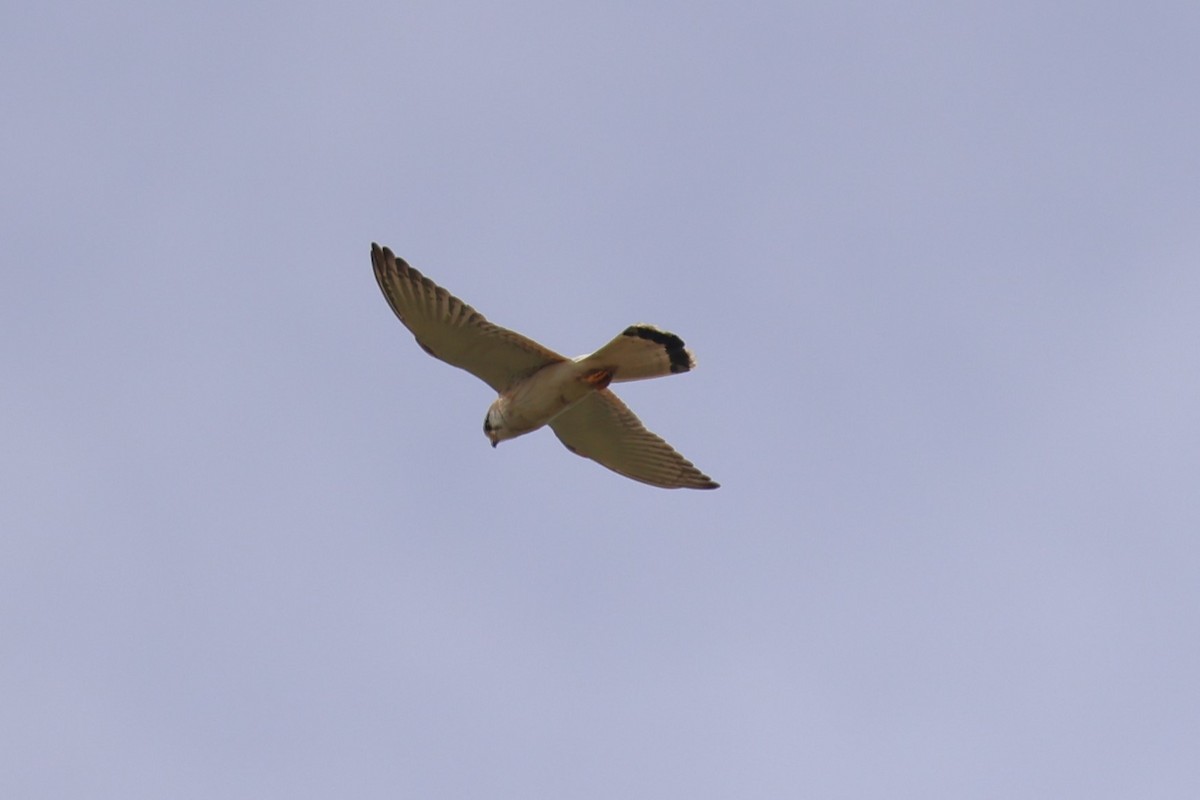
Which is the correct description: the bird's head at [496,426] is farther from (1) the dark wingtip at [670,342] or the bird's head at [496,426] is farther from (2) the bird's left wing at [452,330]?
(1) the dark wingtip at [670,342]

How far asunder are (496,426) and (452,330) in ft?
3.68

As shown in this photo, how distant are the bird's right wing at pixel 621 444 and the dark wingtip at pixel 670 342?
4.19 feet

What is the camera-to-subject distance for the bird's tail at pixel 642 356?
1577cm

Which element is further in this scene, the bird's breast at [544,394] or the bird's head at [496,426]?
the bird's head at [496,426]

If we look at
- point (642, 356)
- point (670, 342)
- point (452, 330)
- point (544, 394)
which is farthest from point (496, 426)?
point (670, 342)

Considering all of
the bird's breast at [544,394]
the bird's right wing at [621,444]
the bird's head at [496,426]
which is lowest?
the bird's head at [496,426]

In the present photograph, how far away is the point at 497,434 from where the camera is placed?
1683 cm

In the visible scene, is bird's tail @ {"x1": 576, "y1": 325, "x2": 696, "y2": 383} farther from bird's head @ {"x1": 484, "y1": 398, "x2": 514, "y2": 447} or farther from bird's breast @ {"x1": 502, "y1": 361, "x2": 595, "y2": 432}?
bird's head @ {"x1": 484, "y1": 398, "x2": 514, "y2": 447}

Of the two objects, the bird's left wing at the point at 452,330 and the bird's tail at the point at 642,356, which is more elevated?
the bird's tail at the point at 642,356

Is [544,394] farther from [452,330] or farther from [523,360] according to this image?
[452,330]

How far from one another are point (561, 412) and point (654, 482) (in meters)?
2.07

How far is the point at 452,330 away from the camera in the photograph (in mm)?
16188

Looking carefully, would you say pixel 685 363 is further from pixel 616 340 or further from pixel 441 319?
pixel 441 319

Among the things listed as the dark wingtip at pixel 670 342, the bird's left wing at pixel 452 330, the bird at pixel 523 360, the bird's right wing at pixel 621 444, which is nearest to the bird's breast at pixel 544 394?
the bird at pixel 523 360
